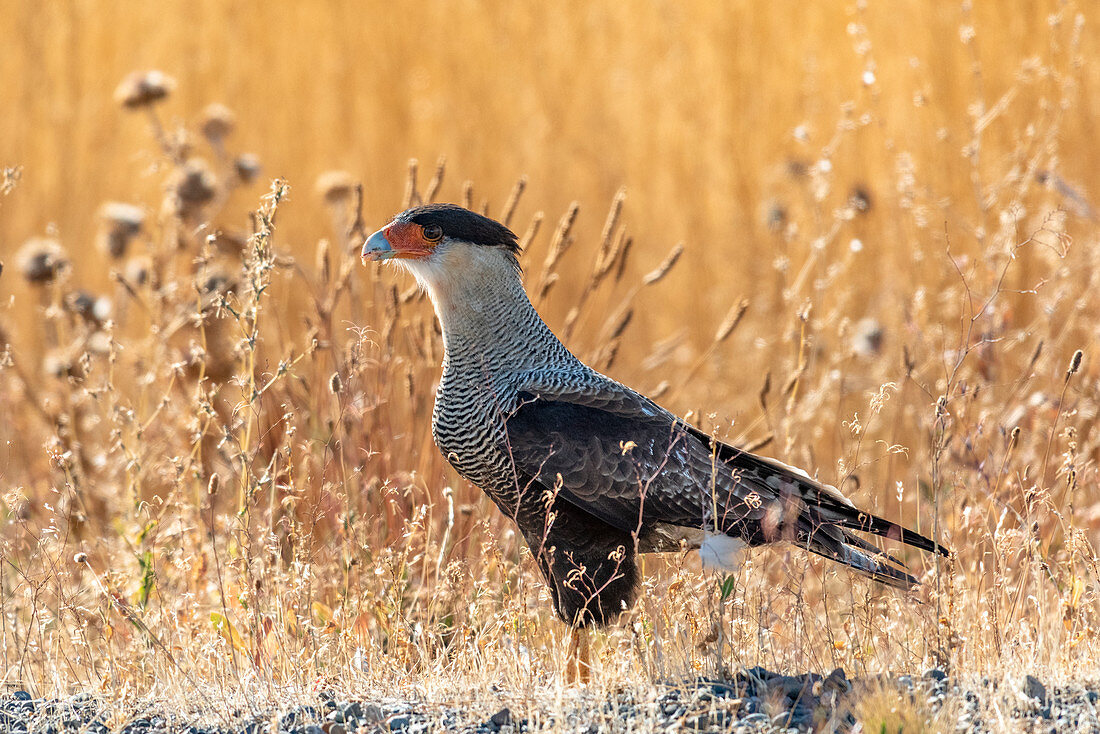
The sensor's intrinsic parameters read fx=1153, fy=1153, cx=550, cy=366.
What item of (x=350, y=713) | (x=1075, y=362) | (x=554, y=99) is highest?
(x=554, y=99)

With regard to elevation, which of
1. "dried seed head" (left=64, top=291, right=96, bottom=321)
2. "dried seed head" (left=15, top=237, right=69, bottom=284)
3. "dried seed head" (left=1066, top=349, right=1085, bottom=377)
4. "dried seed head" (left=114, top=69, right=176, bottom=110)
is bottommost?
"dried seed head" (left=1066, top=349, right=1085, bottom=377)

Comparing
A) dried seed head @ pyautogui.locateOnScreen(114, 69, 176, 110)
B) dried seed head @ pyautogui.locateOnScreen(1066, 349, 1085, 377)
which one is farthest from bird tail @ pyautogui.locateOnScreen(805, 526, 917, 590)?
dried seed head @ pyautogui.locateOnScreen(114, 69, 176, 110)

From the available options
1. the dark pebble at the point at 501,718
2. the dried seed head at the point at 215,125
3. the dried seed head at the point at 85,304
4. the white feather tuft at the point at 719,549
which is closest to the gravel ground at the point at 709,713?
the dark pebble at the point at 501,718

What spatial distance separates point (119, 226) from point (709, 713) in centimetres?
349

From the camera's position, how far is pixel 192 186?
185 inches

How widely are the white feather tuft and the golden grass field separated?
0.13 m

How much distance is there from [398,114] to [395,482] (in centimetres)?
445

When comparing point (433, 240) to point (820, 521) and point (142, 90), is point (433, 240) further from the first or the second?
point (142, 90)

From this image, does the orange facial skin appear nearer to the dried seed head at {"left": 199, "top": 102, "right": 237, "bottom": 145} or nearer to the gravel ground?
the gravel ground

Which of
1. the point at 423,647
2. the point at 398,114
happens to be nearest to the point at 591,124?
the point at 398,114

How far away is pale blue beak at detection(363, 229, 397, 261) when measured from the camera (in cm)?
341

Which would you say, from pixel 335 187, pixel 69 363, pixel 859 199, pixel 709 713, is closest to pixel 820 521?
pixel 709 713

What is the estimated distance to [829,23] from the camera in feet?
24.9

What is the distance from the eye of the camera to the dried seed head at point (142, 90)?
471 cm
